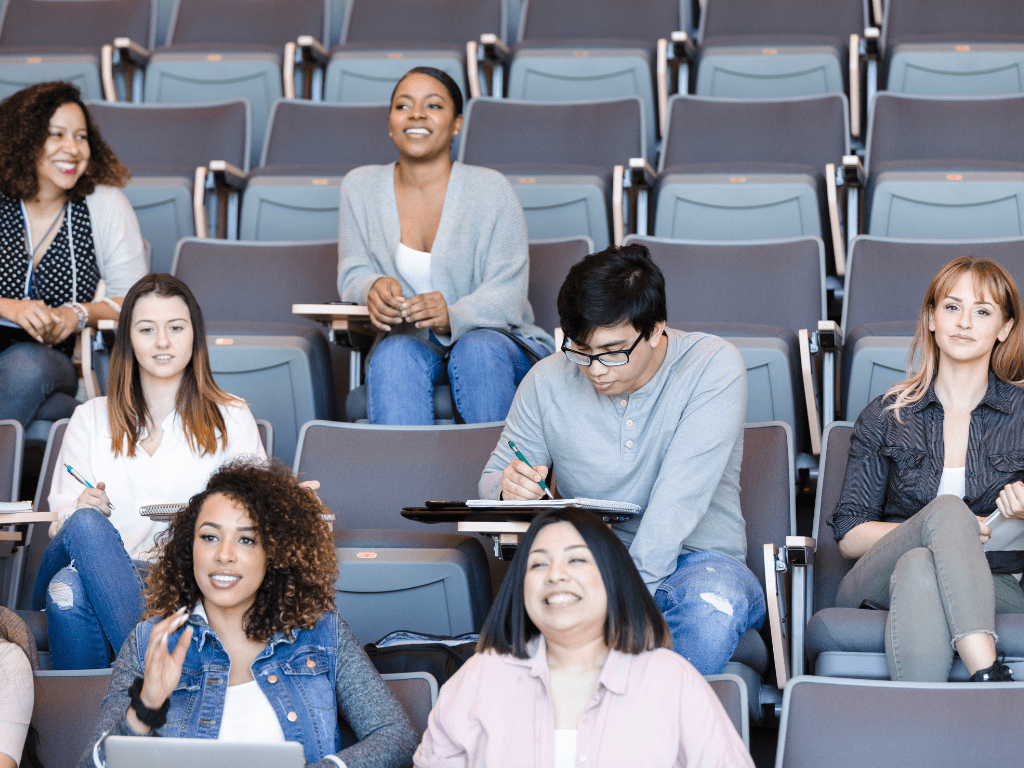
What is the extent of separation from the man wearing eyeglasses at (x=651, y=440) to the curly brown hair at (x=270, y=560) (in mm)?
321

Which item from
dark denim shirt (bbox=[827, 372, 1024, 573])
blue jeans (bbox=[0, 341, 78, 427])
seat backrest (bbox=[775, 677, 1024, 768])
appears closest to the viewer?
seat backrest (bbox=[775, 677, 1024, 768])

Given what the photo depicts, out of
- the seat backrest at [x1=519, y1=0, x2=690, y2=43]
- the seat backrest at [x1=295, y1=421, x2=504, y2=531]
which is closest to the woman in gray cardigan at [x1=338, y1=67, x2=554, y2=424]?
the seat backrest at [x1=295, y1=421, x2=504, y2=531]

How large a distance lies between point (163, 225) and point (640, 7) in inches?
73.9

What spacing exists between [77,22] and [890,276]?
3168 mm

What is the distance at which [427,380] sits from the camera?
2652mm

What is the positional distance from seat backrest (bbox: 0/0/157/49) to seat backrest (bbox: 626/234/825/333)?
2.54 meters

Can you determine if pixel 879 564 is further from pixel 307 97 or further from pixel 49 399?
pixel 307 97

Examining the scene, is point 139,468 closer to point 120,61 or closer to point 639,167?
point 639,167

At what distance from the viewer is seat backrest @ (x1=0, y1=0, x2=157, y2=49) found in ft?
15.1

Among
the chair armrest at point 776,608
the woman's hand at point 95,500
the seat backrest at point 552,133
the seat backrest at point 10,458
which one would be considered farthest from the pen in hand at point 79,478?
the seat backrest at point 552,133

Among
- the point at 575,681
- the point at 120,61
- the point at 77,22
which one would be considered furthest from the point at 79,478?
the point at 77,22

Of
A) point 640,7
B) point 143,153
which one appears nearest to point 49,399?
point 143,153

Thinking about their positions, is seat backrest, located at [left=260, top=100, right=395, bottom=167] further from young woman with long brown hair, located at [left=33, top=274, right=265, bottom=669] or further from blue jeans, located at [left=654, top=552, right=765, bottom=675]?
blue jeans, located at [left=654, top=552, right=765, bottom=675]

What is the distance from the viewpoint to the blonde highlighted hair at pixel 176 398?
229cm
